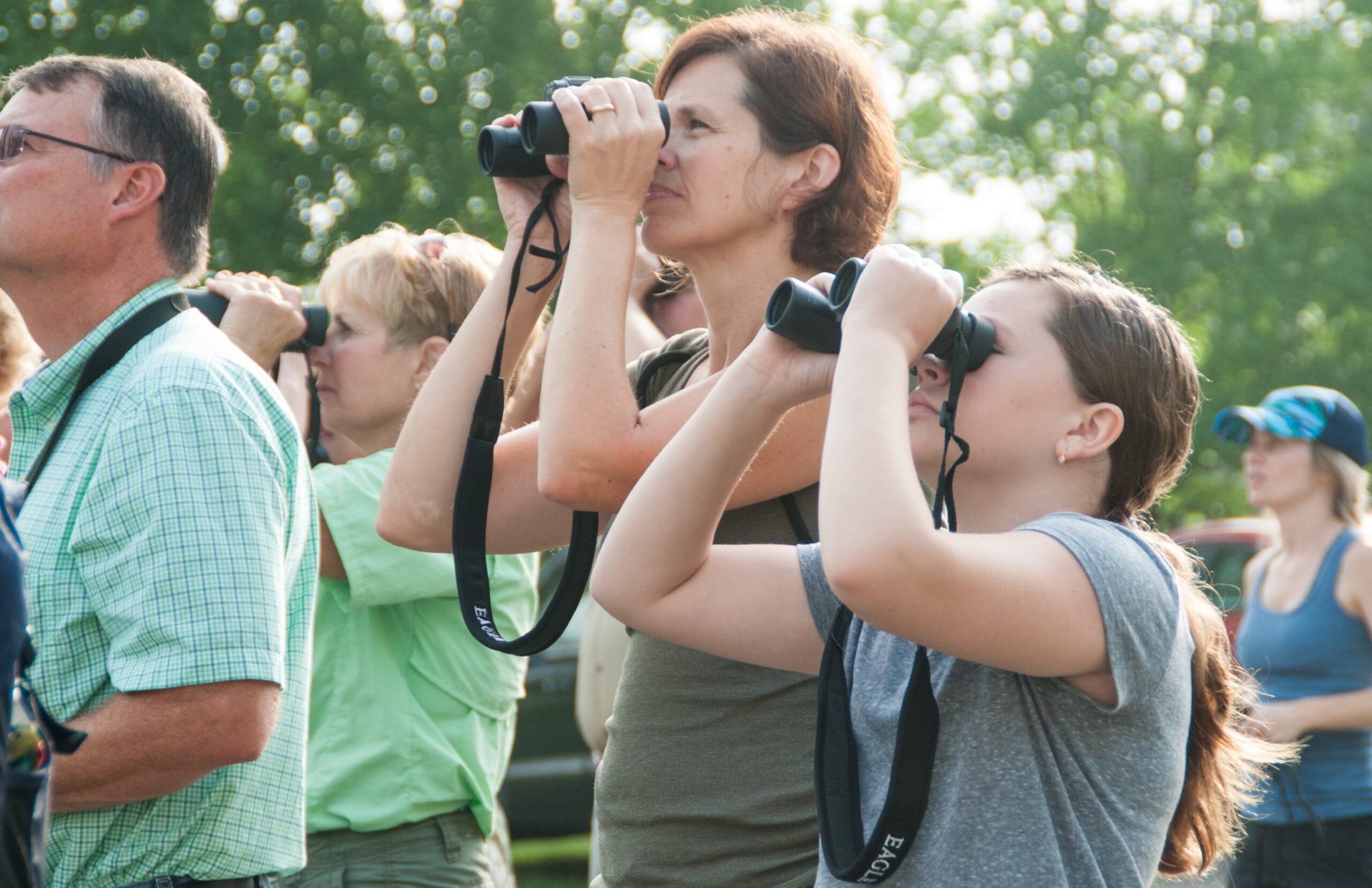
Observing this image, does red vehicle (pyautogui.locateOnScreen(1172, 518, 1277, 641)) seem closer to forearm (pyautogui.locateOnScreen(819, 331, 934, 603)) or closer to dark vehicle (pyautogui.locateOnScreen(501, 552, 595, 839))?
dark vehicle (pyautogui.locateOnScreen(501, 552, 595, 839))

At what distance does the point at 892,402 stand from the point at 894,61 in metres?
21.9

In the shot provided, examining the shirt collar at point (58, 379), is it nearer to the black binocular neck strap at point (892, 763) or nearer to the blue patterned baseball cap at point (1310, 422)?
the black binocular neck strap at point (892, 763)

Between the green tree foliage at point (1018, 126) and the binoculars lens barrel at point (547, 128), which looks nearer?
the binoculars lens barrel at point (547, 128)

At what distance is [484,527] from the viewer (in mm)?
2402

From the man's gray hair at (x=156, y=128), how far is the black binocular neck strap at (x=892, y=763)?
160 cm

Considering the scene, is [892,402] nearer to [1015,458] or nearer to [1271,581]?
[1015,458]

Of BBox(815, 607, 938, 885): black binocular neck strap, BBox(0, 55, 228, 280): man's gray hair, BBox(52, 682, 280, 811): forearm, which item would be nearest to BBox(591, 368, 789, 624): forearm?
BBox(815, 607, 938, 885): black binocular neck strap

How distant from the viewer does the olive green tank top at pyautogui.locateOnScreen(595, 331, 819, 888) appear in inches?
82.8

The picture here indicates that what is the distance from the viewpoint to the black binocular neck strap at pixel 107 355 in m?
2.30

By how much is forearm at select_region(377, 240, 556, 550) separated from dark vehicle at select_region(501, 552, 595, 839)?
4.94m

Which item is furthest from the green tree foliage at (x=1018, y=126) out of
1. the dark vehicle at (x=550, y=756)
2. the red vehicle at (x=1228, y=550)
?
the dark vehicle at (x=550, y=756)

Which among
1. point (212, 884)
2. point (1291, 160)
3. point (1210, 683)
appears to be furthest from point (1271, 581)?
point (1291, 160)

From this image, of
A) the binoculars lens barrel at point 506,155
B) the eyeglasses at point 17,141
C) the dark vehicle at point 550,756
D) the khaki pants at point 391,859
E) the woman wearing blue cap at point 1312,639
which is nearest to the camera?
the binoculars lens barrel at point 506,155

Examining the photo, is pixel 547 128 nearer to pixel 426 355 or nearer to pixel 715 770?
pixel 715 770
